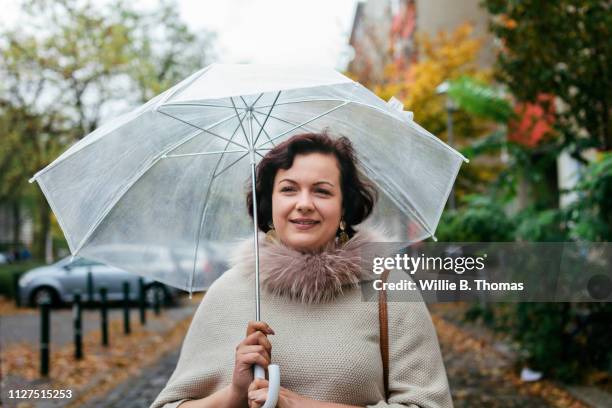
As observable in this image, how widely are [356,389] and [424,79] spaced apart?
61.3 feet

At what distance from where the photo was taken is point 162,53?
84.1 ft

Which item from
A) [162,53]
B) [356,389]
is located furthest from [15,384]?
[162,53]

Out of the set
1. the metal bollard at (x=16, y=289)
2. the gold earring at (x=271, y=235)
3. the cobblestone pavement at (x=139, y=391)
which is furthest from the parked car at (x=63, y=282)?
the gold earring at (x=271, y=235)

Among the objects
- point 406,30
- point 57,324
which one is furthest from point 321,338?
point 406,30

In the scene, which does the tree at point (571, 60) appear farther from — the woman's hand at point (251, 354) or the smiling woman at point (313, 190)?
the woman's hand at point (251, 354)

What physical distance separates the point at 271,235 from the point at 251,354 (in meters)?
0.68

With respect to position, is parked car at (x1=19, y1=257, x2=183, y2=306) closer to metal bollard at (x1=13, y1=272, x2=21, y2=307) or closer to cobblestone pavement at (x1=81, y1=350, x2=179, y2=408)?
metal bollard at (x1=13, y1=272, x2=21, y2=307)

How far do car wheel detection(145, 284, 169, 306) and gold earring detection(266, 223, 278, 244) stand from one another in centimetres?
1765

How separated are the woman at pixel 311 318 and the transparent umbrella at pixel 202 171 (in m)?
0.29

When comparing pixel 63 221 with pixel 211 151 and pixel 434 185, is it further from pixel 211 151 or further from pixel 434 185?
pixel 434 185

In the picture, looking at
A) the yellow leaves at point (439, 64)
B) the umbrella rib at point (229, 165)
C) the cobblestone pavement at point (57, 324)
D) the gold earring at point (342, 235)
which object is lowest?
the cobblestone pavement at point (57, 324)

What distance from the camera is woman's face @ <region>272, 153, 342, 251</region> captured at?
2561mm

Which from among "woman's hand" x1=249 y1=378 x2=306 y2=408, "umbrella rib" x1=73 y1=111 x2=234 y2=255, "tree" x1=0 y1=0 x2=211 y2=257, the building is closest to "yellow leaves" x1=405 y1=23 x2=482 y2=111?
the building

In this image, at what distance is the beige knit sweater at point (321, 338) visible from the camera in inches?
95.5
